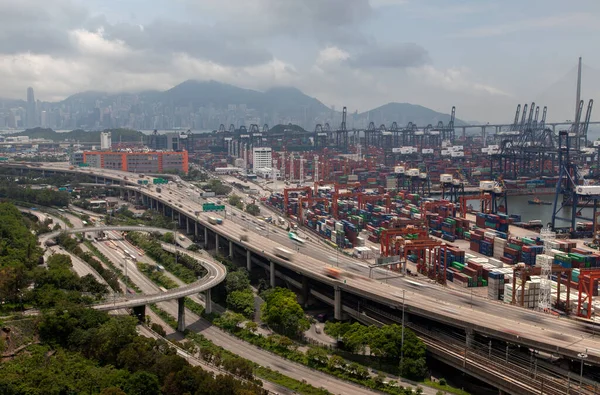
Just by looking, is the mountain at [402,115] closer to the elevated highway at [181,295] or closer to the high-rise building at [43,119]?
the high-rise building at [43,119]

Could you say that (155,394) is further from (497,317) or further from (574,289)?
(574,289)

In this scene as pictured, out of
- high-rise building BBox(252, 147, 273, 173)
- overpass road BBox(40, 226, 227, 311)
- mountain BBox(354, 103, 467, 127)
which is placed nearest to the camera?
overpass road BBox(40, 226, 227, 311)

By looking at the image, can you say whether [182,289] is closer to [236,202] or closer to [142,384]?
[142,384]

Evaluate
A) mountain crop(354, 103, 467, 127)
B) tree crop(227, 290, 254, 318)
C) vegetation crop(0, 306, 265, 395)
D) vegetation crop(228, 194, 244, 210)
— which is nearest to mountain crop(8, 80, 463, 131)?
mountain crop(354, 103, 467, 127)

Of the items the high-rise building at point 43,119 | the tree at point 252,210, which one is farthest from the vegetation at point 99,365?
the high-rise building at point 43,119

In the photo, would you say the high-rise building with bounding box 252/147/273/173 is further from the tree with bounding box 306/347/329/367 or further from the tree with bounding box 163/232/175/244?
the tree with bounding box 306/347/329/367

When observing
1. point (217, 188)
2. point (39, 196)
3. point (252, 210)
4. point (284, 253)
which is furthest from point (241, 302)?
point (217, 188)
